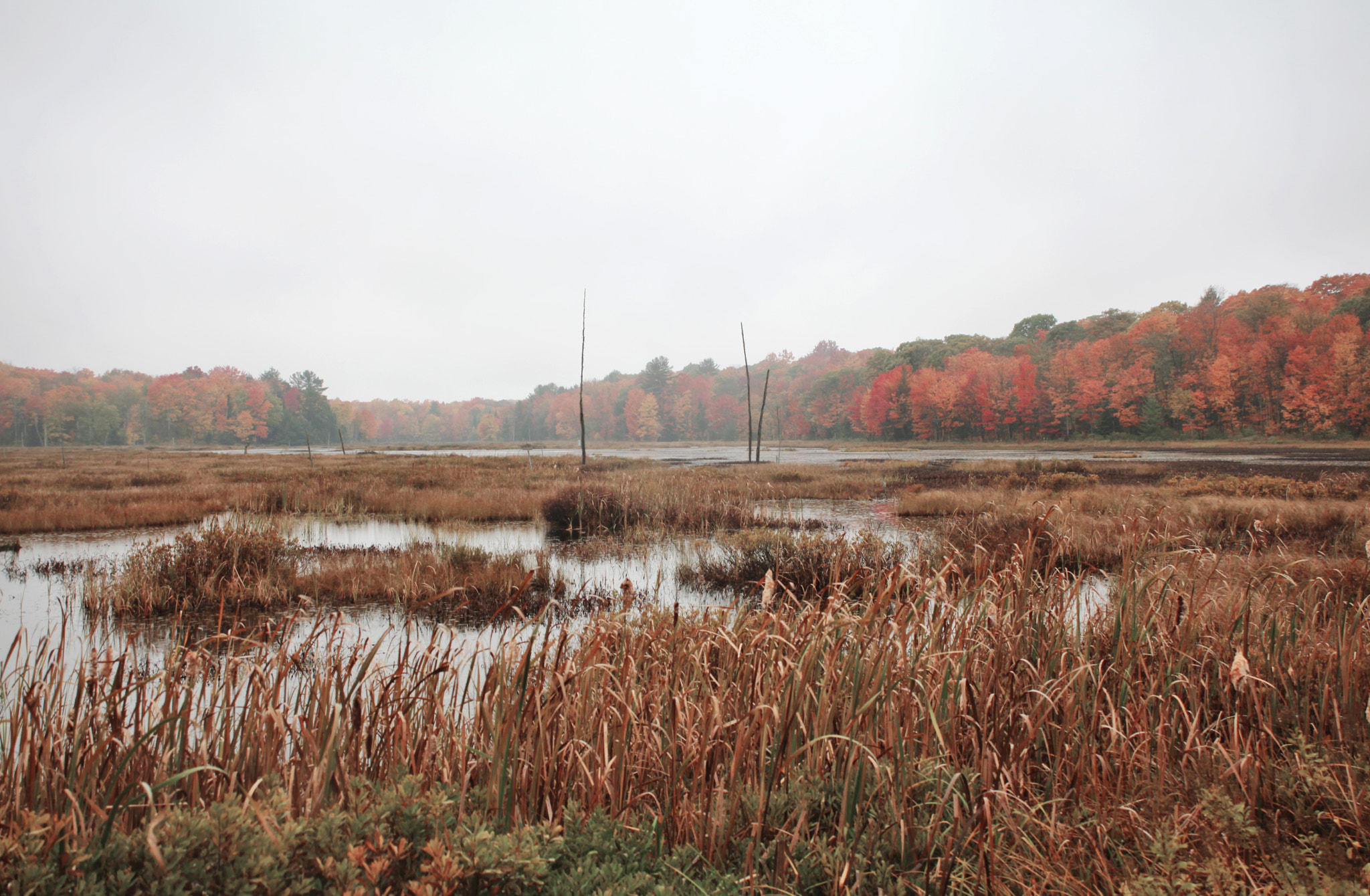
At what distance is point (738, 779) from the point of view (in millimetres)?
2223

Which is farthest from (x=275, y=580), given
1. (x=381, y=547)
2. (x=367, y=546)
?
(x=367, y=546)

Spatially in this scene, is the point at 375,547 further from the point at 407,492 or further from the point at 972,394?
the point at 972,394

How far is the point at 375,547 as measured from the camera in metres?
11.1

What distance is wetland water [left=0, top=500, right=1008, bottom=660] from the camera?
21.0 ft

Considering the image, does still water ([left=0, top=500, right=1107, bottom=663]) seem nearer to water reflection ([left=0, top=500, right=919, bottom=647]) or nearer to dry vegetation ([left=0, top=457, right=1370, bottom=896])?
water reflection ([left=0, top=500, right=919, bottom=647])

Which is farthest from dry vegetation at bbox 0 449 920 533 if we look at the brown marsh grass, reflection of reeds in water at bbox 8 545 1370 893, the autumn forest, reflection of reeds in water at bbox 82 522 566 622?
the autumn forest

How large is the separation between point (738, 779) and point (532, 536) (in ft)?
37.3

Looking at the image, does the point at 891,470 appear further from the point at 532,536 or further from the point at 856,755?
the point at 856,755

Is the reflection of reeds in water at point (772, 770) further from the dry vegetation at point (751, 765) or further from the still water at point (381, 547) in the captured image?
the still water at point (381, 547)

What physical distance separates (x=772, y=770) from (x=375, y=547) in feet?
35.0

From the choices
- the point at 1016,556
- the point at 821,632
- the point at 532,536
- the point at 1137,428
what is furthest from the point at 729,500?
the point at 1137,428

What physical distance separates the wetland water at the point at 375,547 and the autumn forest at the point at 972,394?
28.9 meters

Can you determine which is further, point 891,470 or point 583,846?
point 891,470

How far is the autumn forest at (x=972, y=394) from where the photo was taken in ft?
166
